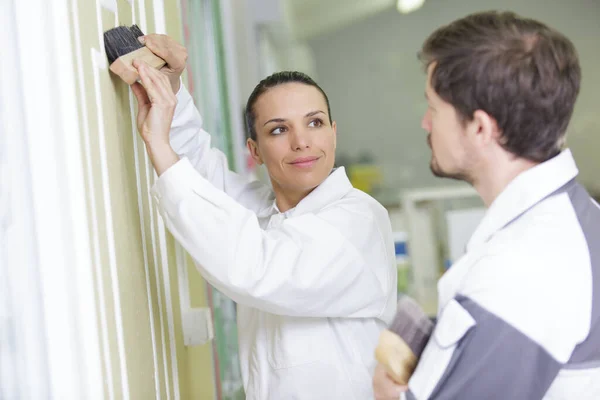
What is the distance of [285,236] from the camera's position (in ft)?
4.10

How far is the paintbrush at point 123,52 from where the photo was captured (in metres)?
1.14

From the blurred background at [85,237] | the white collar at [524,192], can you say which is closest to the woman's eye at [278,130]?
the blurred background at [85,237]

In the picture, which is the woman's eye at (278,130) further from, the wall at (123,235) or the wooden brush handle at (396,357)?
the wooden brush handle at (396,357)

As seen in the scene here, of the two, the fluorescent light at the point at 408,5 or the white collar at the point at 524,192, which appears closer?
the white collar at the point at 524,192

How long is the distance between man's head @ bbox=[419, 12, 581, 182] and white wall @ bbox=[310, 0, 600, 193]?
624 cm

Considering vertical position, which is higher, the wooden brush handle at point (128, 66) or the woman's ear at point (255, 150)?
the wooden brush handle at point (128, 66)

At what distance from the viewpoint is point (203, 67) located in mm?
2730

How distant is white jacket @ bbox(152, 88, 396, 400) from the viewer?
1.18 metres

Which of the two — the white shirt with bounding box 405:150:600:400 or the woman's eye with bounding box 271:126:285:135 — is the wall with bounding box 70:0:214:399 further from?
the white shirt with bounding box 405:150:600:400

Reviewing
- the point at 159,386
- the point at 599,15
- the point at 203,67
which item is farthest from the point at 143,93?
the point at 599,15

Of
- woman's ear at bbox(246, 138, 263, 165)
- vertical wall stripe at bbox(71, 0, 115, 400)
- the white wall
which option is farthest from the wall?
the white wall

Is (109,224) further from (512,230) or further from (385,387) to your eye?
(512,230)

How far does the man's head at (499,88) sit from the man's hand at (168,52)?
0.51 meters

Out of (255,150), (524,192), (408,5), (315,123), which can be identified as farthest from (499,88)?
(408,5)
